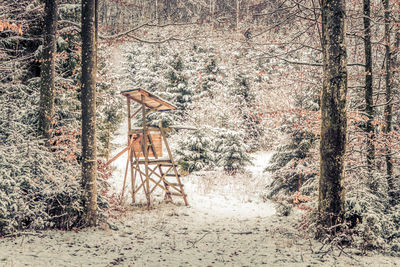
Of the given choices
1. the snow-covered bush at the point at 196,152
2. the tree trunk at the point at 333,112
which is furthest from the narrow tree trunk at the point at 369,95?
the snow-covered bush at the point at 196,152

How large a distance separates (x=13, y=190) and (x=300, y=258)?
217 inches

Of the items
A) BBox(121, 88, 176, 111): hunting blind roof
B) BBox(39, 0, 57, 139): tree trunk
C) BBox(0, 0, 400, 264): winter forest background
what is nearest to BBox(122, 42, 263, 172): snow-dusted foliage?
BBox(121, 88, 176, 111): hunting blind roof

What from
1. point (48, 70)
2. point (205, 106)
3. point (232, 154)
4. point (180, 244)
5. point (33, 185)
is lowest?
point (180, 244)

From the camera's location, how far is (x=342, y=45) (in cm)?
510

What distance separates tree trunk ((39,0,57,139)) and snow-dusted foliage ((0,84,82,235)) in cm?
62

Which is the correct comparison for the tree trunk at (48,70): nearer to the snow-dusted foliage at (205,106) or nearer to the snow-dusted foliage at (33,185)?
the snow-dusted foliage at (33,185)

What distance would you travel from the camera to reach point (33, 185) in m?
5.92

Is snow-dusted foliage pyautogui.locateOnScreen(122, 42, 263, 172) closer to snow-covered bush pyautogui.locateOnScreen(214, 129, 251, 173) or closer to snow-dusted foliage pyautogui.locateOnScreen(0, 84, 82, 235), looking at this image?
snow-covered bush pyautogui.locateOnScreen(214, 129, 251, 173)

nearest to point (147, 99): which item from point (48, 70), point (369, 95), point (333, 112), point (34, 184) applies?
point (48, 70)

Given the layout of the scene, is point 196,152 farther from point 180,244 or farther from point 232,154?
point 180,244

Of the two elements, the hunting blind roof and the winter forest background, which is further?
the hunting blind roof

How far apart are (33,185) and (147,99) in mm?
4086

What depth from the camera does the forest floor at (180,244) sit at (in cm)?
459

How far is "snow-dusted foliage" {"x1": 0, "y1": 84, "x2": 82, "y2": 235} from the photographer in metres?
5.55
